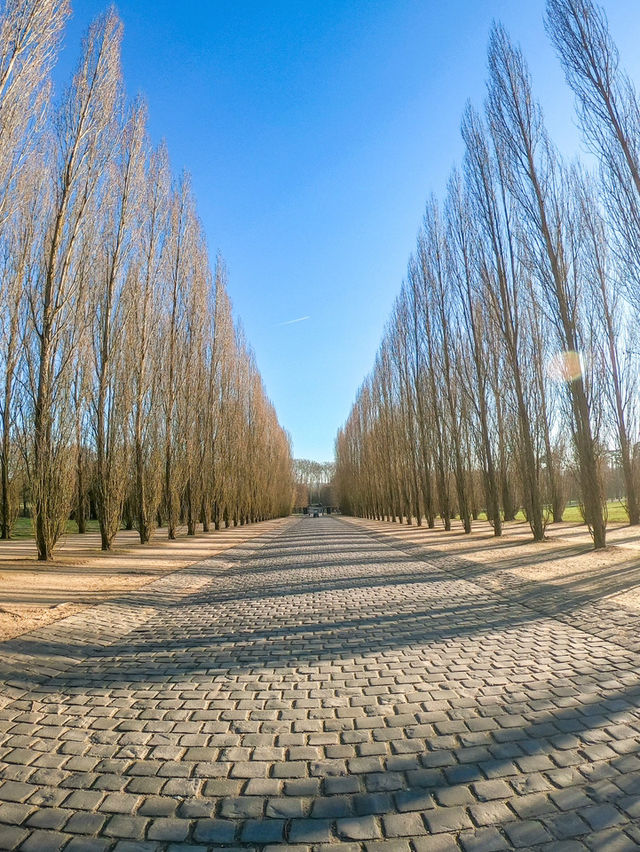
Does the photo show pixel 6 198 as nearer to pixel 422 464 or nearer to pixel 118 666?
pixel 118 666

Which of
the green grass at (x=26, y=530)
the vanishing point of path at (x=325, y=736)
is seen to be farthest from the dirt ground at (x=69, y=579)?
Answer: the green grass at (x=26, y=530)

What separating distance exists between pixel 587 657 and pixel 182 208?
2485cm

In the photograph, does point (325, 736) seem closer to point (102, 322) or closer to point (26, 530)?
point (102, 322)

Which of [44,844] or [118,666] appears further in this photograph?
[118,666]

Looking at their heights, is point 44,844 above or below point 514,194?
below

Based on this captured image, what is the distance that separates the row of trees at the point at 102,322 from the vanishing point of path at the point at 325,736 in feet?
26.4

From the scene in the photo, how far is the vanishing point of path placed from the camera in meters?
2.10

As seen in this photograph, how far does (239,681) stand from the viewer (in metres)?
4.04

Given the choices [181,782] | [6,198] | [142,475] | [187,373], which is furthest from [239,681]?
[187,373]

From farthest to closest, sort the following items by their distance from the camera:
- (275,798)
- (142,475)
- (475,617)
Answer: (142,475) < (475,617) < (275,798)

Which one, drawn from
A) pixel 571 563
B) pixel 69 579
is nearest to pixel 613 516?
pixel 571 563

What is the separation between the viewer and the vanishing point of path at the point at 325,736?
210cm

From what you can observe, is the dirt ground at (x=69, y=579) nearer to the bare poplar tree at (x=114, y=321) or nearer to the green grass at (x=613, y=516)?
Result: the bare poplar tree at (x=114, y=321)

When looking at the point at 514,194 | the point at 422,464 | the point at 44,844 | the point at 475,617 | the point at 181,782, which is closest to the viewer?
the point at 44,844
